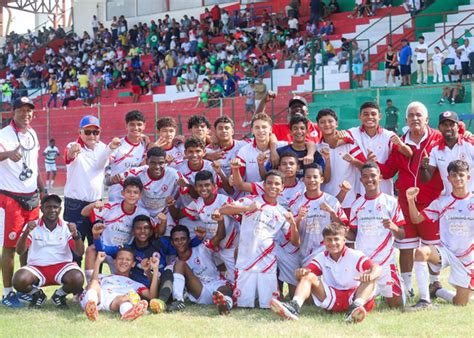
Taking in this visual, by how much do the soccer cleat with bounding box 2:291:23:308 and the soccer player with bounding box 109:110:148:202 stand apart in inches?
62.6

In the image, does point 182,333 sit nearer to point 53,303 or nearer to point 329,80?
point 53,303

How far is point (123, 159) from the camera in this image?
376 inches

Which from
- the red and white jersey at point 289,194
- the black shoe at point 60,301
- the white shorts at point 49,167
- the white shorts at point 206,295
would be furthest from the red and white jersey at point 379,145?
the white shorts at point 49,167

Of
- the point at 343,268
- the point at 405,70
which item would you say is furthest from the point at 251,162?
the point at 405,70

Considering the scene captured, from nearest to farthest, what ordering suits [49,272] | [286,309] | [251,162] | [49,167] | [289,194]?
1. [286,309]
2. [49,272]
3. [289,194]
4. [251,162]
5. [49,167]

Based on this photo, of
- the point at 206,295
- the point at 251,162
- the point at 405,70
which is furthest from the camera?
the point at 405,70

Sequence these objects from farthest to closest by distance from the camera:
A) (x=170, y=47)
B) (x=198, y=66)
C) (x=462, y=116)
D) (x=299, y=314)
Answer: (x=170, y=47) < (x=198, y=66) < (x=462, y=116) < (x=299, y=314)

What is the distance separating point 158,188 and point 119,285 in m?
1.29

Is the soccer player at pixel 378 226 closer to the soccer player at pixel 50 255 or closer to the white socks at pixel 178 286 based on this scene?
the white socks at pixel 178 286

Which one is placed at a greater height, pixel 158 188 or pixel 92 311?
pixel 158 188

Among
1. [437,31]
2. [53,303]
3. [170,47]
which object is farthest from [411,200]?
[170,47]

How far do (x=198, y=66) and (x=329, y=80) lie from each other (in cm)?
1043

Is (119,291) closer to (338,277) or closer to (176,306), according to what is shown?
(176,306)

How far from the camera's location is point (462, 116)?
18.1 metres
